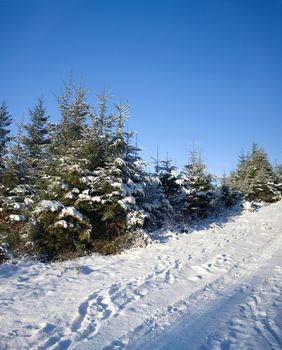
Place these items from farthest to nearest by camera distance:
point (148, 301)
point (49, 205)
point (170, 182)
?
point (170, 182) < point (49, 205) < point (148, 301)

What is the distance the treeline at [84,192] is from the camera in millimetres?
11008

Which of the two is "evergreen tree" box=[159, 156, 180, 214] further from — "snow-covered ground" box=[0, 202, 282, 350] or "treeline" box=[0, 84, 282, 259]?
"snow-covered ground" box=[0, 202, 282, 350]

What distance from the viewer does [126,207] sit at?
38.4ft

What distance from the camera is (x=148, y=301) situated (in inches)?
259

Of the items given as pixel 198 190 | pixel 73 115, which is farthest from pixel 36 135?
pixel 198 190

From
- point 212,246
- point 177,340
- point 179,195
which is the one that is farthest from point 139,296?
point 179,195

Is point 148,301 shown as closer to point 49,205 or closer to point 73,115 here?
point 49,205

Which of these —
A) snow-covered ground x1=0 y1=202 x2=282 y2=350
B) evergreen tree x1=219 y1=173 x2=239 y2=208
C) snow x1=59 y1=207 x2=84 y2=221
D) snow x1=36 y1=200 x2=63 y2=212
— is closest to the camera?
snow-covered ground x1=0 y1=202 x2=282 y2=350

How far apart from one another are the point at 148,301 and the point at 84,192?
5.98 meters

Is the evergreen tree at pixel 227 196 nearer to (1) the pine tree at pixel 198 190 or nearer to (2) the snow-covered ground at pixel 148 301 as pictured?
(1) the pine tree at pixel 198 190

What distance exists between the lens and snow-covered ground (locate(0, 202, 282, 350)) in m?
4.88

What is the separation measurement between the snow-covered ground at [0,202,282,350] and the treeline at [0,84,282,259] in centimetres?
125

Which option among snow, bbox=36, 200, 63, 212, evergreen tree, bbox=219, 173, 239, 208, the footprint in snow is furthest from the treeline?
evergreen tree, bbox=219, 173, 239, 208

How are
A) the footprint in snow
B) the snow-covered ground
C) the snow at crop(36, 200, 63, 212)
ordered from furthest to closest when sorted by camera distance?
the snow at crop(36, 200, 63, 212) → the footprint in snow → the snow-covered ground
